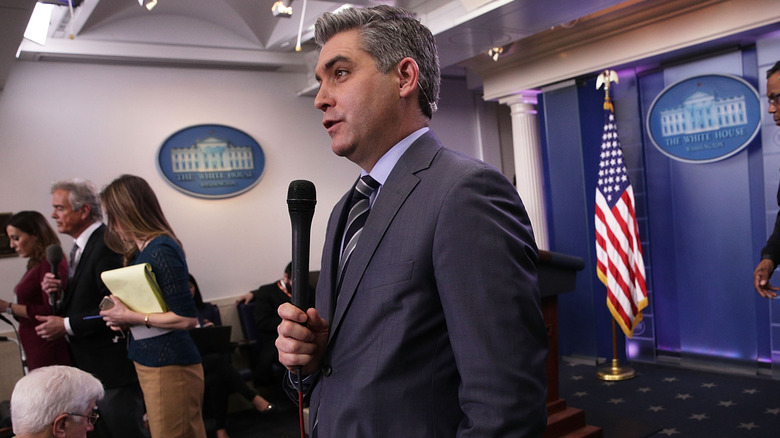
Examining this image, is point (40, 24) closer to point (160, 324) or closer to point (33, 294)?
point (33, 294)

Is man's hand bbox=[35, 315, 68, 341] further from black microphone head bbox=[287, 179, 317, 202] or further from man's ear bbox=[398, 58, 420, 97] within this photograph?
man's ear bbox=[398, 58, 420, 97]

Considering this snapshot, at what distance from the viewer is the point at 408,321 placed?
3.43 feet

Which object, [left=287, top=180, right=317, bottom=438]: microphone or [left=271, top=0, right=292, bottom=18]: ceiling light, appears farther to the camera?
[left=271, top=0, right=292, bottom=18]: ceiling light

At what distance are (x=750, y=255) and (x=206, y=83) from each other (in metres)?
5.03

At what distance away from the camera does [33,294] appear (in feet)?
13.0

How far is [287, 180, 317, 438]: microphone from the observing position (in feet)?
3.70

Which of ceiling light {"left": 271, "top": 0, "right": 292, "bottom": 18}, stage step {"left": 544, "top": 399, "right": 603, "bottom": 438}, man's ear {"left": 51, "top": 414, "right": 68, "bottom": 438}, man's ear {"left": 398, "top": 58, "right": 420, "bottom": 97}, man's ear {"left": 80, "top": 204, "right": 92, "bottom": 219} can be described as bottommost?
stage step {"left": 544, "top": 399, "right": 603, "bottom": 438}

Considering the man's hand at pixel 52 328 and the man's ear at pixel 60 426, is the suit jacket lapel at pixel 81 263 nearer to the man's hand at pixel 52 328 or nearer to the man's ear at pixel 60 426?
the man's hand at pixel 52 328

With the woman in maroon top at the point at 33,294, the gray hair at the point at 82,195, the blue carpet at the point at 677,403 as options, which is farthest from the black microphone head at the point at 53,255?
the blue carpet at the point at 677,403

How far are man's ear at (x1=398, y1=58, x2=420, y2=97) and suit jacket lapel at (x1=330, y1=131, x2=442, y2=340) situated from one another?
0.39ft

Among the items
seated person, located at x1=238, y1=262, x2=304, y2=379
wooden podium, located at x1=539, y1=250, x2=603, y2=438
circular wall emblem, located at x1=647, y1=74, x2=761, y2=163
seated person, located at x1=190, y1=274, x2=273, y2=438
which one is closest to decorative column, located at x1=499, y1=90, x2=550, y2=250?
circular wall emblem, located at x1=647, y1=74, x2=761, y2=163

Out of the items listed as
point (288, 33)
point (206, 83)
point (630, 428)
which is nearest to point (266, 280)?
point (206, 83)

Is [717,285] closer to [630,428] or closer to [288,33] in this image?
[630,428]

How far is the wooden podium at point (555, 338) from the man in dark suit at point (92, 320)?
233 centimetres
